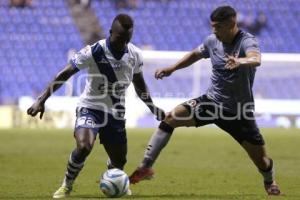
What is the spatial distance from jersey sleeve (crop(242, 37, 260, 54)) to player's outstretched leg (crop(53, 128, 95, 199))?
182 cm

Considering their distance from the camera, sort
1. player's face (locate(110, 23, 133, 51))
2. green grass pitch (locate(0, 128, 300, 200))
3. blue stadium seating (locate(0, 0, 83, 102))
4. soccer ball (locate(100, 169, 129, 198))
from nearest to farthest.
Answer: soccer ball (locate(100, 169, 129, 198)) < player's face (locate(110, 23, 133, 51)) < green grass pitch (locate(0, 128, 300, 200)) < blue stadium seating (locate(0, 0, 83, 102))

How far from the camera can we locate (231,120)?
865 cm

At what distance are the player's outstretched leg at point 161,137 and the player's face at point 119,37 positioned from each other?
3.45 feet

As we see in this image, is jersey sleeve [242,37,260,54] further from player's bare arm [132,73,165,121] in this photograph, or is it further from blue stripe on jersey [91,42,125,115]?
blue stripe on jersey [91,42,125,115]

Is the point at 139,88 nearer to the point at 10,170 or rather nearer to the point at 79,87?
the point at 10,170

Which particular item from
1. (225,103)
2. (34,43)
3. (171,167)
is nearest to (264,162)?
(225,103)

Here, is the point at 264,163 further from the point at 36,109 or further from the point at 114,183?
the point at 36,109

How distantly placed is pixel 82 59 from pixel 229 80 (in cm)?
160

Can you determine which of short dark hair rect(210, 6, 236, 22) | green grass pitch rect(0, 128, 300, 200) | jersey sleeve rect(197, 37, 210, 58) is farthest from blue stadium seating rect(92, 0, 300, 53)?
short dark hair rect(210, 6, 236, 22)

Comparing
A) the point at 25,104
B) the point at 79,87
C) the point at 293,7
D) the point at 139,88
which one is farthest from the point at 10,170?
the point at 293,7

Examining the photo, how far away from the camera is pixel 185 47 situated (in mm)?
31203

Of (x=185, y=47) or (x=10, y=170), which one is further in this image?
(x=185, y=47)

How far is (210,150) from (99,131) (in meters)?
9.14

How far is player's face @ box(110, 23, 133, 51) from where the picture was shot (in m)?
8.03
